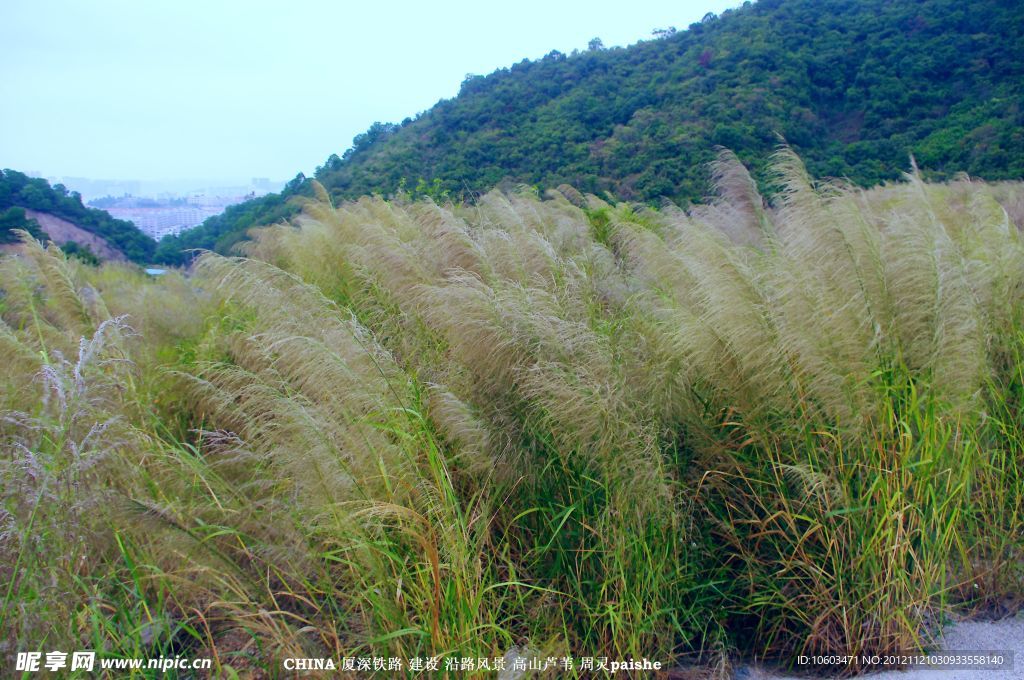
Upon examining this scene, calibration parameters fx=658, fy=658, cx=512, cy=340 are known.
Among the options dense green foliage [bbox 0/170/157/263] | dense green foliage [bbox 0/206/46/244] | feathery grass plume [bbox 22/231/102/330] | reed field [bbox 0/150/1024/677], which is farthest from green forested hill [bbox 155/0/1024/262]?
reed field [bbox 0/150/1024/677]

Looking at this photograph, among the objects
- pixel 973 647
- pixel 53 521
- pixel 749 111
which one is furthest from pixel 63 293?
pixel 749 111

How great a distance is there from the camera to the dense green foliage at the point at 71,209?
908 cm

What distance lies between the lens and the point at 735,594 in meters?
2.77

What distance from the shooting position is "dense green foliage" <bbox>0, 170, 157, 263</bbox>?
9079 mm

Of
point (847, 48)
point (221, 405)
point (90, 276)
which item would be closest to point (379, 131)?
point (847, 48)

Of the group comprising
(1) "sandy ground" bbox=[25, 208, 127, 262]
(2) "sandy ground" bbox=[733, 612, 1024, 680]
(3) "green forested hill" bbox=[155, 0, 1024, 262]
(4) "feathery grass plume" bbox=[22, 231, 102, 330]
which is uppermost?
(3) "green forested hill" bbox=[155, 0, 1024, 262]

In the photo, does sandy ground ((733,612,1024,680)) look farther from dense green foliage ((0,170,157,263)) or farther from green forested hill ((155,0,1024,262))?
green forested hill ((155,0,1024,262))

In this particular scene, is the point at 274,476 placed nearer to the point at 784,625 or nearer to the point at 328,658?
the point at 328,658

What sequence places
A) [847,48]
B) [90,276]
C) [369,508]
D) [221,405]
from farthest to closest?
[847,48] → [90,276] → [221,405] → [369,508]

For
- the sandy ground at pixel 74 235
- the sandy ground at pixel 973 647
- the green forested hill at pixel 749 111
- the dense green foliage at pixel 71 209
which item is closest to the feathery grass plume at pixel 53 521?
the sandy ground at pixel 973 647

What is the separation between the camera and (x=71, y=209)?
10336mm

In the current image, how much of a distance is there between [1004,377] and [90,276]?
26.5ft

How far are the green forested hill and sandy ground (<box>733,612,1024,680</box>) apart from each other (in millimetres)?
12427

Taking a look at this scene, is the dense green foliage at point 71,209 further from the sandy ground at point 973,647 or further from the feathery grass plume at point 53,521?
the sandy ground at point 973,647
